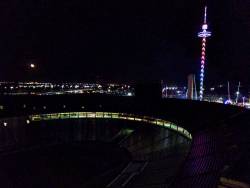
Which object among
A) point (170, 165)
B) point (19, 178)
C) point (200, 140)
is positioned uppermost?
point (200, 140)

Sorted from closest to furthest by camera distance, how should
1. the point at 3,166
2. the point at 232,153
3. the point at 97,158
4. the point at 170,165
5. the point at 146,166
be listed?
1. the point at 232,153
2. the point at 170,165
3. the point at 146,166
4. the point at 3,166
5. the point at 97,158

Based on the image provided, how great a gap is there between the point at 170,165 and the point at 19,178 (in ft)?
35.2

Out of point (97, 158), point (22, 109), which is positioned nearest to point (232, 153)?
point (97, 158)

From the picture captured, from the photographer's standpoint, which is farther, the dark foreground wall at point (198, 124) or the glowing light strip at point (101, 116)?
the glowing light strip at point (101, 116)

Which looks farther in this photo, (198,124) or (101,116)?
(101,116)

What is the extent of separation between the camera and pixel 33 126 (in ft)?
103

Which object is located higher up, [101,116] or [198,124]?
[198,124]

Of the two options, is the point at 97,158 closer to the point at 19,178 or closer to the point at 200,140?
the point at 19,178

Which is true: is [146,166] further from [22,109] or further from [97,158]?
[22,109]

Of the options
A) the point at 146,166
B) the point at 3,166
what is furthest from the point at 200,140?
the point at 3,166

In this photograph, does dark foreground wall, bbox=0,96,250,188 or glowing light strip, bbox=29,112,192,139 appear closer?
dark foreground wall, bbox=0,96,250,188

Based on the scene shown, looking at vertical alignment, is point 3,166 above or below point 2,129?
below

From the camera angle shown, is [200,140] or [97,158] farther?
[97,158]

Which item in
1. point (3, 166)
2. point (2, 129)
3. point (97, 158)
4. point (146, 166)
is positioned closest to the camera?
point (146, 166)
